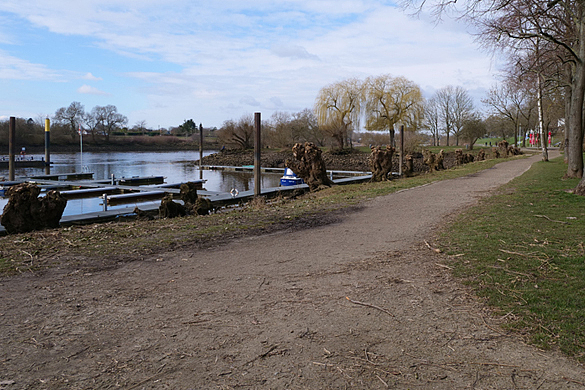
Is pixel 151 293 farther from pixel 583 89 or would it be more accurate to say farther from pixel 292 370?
pixel 583 89

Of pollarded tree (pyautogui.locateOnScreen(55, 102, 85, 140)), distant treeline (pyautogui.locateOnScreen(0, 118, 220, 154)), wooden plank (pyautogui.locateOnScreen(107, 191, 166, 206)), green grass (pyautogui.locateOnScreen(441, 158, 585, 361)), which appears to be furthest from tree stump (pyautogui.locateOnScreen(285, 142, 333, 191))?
pollarded tree (pyautogui.locateOnScreen(55, 102, 85, 140))

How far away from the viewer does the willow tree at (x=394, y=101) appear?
54625 millimetres

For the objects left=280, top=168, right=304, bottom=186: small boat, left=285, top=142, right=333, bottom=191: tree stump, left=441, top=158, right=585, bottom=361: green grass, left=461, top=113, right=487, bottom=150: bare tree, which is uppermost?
left=461, top=113, right=487, bottom=150: bare tree

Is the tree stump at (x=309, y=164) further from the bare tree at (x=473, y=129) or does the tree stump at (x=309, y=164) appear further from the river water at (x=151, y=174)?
the bare tree at (x=473, y=129)

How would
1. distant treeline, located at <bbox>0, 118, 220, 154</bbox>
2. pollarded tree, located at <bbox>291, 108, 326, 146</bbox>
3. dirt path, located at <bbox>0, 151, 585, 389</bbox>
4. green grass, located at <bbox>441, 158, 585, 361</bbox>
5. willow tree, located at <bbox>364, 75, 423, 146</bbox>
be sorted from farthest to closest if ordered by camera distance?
distant treeline, located at <bbox>0, 118, 220, 154</bbox>
pollarded tree, located at <bbox>291, 108, 326, 146</bbox>
willow tree, located at <bbox>364, 75, 423, 146</bbox>
green grass, located at <bbox>441, 158, 585, 361</bbox>
dirt path, located at <bbox>0, 151, 585, 389</bbox>

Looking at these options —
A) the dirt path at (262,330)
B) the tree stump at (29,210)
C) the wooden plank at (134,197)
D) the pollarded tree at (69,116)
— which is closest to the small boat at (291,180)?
the wooden plank at (134,197)

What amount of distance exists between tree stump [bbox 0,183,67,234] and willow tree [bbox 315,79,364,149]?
48.0 m

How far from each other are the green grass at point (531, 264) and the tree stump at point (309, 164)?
980 cm

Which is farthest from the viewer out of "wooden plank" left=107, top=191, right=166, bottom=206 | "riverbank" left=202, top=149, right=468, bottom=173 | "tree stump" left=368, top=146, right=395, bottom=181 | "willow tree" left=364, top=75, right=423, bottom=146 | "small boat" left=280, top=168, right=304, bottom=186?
"willow tree" left=364, top=75, right=423, bottom=146

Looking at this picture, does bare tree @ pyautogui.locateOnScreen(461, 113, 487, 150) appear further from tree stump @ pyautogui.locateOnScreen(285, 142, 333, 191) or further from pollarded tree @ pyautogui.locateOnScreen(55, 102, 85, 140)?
pollarded tree @ pyautogui.locateOnScreen(55, 102, 85, 140)

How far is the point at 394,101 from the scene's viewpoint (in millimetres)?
55000

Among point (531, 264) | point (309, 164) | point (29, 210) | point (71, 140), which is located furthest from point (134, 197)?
point (71, 140)

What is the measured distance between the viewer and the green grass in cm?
349

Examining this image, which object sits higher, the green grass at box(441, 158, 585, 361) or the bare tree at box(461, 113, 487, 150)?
the bare tree at box(461, 113, 487, 150)
